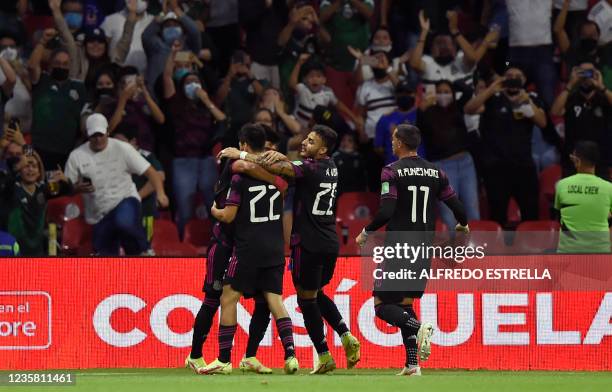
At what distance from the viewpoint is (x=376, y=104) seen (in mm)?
19109

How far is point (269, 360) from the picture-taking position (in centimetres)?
1441

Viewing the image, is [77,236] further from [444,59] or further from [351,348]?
[351,348]

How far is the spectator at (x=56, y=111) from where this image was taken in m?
18.3

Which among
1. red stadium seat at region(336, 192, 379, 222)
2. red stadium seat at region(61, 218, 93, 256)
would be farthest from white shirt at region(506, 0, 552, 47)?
red stadium seat at region(61, 218, 93, 256)

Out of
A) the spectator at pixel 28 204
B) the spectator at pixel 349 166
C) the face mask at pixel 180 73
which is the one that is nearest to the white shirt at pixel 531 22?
the spectator at pixel 349 166

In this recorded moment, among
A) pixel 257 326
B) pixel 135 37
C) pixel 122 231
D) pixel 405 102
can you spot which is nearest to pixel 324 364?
pixel 257 326

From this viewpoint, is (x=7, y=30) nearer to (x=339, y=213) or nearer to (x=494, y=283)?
(x=339, y=213)

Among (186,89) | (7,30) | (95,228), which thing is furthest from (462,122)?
(7,30)

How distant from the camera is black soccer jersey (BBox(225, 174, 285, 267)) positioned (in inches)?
486

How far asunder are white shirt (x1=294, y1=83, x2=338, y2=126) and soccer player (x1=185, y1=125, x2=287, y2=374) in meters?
6.16

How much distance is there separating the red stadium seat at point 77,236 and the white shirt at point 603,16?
7.51 metres

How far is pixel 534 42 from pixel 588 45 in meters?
0.73

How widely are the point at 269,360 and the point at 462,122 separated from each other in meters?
5.28

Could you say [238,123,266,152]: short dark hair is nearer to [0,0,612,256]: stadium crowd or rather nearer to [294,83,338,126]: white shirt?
[0,0,612,256]: stadium crowd
